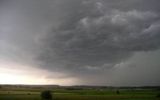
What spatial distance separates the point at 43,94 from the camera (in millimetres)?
63156
